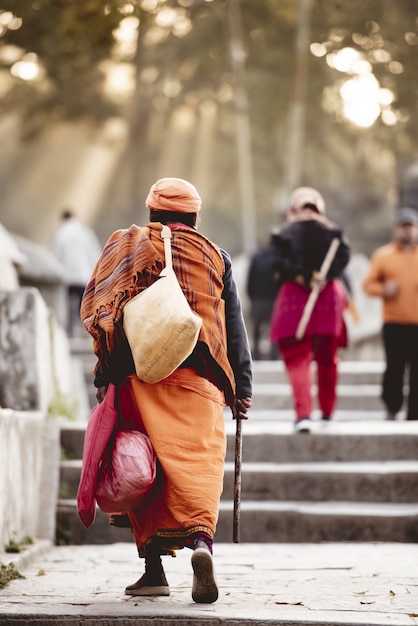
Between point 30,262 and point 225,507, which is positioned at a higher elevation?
point 30,262

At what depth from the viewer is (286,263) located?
30.9 ft

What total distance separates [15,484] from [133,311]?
2.13 meters

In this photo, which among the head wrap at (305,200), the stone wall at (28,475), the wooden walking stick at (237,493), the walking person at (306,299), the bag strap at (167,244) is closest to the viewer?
the bag strap at (167,244)

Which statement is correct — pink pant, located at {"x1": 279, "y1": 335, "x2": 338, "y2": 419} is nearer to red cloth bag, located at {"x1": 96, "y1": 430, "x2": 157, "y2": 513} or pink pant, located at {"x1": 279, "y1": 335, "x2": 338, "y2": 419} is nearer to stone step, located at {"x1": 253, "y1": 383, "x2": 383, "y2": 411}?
stone step, located at {"x1": 253, "y1": 383, "x2": 383, "y2": 411}

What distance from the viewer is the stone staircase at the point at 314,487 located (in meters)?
8.15

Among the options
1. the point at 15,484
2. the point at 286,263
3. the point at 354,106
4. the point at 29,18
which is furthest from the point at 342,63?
the point at 15,484

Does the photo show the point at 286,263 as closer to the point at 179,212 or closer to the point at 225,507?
the point at 225,507

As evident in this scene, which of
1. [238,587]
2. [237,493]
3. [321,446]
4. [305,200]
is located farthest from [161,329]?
[305,200]

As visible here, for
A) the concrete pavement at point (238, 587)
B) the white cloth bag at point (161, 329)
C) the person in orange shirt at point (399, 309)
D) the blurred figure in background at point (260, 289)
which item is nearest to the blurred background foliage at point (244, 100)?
the blurred figure in background at point (260, 289)

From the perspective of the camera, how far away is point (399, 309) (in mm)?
10859

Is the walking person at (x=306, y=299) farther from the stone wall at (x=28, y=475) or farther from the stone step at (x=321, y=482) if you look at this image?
the stone wall at (x=28, y=475)

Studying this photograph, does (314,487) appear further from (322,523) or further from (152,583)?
(152,583)

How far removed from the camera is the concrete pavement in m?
5.12

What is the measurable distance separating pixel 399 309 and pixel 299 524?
3.17 metres
